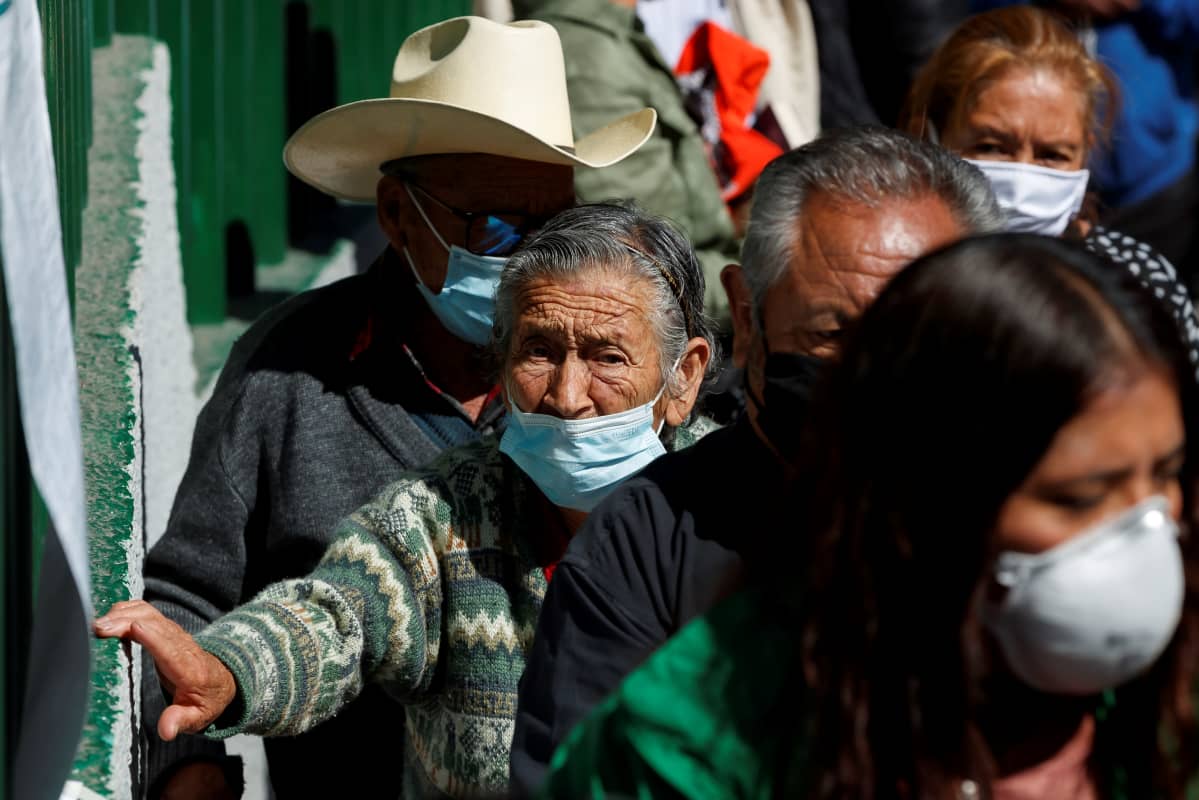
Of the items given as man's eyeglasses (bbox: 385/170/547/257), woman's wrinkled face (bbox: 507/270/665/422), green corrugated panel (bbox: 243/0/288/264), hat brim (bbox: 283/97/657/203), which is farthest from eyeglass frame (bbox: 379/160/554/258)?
green corrugated panel (bbox: 243/0/288/264)

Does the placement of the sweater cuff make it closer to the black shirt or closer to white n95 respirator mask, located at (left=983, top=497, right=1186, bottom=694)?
the black shirt

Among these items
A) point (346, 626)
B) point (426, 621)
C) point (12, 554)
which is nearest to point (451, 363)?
point (426, 621)

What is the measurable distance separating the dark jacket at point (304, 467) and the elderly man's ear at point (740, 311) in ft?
2.62

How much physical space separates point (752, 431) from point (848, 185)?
0.48 meters

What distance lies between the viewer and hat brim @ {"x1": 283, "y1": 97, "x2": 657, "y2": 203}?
3494 millimetres

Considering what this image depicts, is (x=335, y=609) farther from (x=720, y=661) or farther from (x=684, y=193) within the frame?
(x=684, y=193)

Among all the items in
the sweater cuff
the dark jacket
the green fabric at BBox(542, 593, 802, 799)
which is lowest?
the dark jacket

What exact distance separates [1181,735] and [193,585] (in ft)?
6.68

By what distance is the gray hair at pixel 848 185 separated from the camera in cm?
267

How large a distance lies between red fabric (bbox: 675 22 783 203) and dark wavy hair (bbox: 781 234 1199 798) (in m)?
3.38

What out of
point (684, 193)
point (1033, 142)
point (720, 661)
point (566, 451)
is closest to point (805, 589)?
point (720, 661)

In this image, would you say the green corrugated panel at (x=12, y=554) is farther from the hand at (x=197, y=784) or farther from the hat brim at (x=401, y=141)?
the hat brim at (x=401, y=141)

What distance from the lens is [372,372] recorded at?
3.50 m

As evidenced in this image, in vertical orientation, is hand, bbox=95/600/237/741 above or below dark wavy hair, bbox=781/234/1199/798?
below
